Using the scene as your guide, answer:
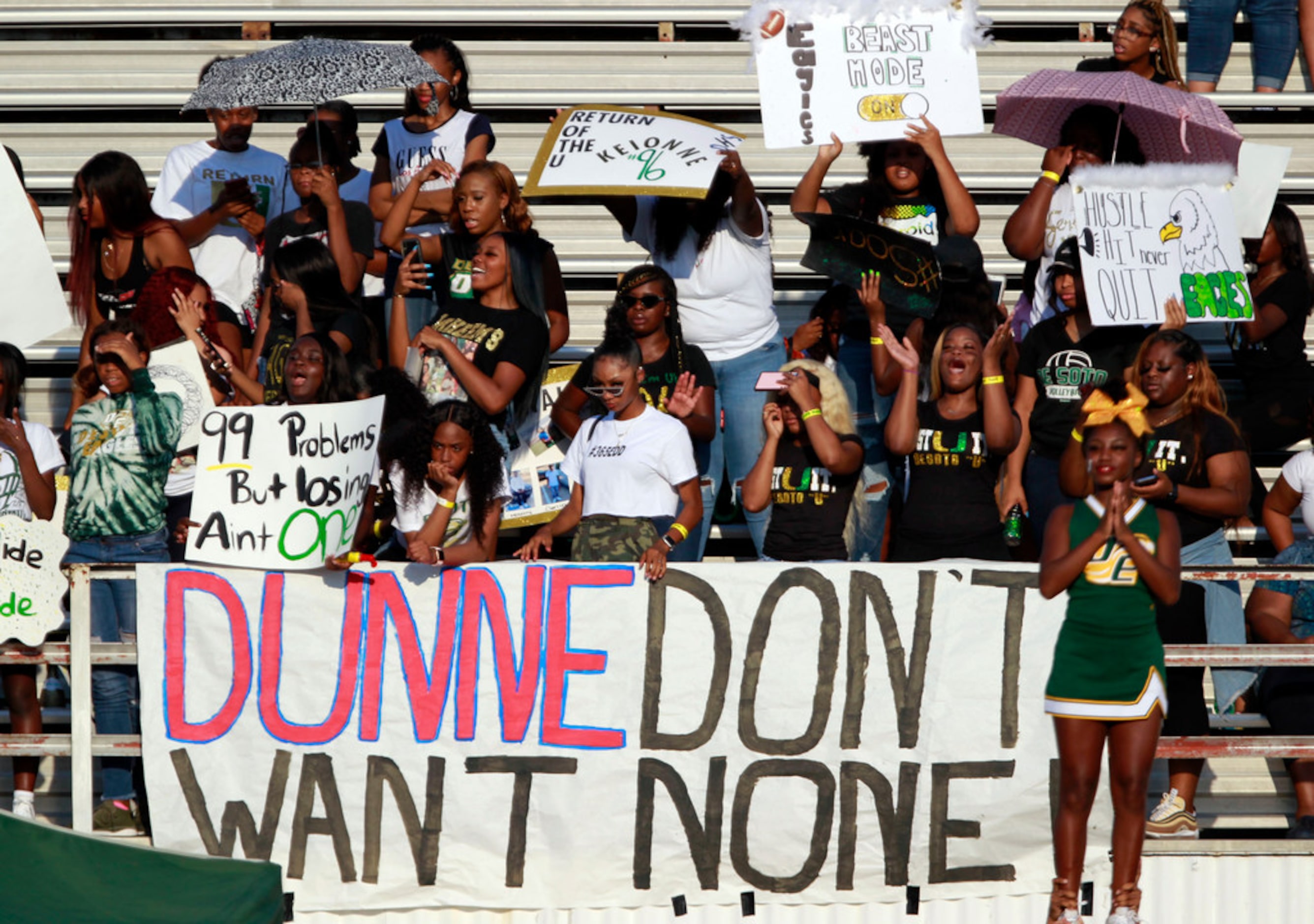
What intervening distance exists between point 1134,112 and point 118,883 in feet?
15.9

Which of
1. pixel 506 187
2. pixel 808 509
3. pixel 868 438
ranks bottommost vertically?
pixel 808 509

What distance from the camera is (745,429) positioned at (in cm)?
724

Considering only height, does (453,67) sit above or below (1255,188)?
above

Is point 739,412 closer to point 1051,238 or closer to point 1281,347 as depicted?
point 1051,238

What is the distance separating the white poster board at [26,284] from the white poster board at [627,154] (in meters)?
1.97

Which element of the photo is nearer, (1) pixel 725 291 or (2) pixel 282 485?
(2) pixel 282 485

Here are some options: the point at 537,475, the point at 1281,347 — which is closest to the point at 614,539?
the point at 537,475

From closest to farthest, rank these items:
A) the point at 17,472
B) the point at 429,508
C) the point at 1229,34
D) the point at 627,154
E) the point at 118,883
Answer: the point at 118,883 → the point at 429,508 → the point at 17,472 → the point at 627,154 → the point at 1229,34

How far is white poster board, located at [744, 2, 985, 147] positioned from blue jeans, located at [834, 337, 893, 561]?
33.3 inches

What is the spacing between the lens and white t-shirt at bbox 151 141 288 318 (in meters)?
7.96

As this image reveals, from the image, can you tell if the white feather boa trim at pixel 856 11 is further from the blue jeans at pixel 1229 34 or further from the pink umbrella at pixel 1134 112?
the blue jeans at pixel 1229 34

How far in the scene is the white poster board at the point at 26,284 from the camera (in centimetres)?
749

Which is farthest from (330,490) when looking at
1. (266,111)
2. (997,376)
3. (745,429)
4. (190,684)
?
(266,111)

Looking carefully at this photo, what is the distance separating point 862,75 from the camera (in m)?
7.31
